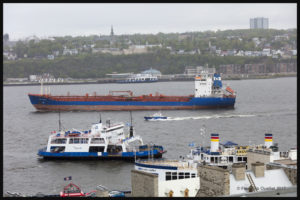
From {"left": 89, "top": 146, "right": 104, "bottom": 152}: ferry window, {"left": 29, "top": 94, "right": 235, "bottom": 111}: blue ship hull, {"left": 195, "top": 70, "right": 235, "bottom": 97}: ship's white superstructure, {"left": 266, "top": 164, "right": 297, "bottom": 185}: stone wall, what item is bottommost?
{"left": 89, "top": 146, "right": 104, "bottom": 152}: ferry window

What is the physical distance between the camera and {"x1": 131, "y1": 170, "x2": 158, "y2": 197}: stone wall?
56.9 ft

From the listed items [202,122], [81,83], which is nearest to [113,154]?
[202,122]

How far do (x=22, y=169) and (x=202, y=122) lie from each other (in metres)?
26.3

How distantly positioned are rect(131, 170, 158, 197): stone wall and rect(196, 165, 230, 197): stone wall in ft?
4.53

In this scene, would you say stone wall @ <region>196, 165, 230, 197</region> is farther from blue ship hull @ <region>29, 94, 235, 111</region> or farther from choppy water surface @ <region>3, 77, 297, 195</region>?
blue ship hull @ <region>29, 94, 235, 111</region>

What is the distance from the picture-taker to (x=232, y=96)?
76.6 meters

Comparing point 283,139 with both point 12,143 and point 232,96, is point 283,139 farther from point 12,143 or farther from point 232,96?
point 232,96

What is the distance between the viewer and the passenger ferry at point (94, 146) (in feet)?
123

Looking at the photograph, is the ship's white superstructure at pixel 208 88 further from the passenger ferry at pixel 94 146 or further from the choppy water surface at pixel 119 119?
the passenger ferry at pixel 94 146

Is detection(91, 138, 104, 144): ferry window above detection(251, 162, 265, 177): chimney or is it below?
below

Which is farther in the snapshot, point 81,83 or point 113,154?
point 81,83

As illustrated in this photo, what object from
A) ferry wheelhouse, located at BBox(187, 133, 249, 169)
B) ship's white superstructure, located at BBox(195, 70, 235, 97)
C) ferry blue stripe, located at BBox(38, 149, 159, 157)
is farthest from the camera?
ship's white superstructure, located at BBox(195, 70, 235, 97)

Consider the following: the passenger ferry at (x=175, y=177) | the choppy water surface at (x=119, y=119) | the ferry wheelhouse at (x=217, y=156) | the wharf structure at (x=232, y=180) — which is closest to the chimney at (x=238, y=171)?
the wharf structure at (x=232, y=180)

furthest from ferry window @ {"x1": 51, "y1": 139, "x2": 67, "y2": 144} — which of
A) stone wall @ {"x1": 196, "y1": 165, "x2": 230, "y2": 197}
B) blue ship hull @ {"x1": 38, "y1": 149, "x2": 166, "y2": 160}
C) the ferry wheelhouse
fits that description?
stone wall @ {"x1": 196, "y1": 165, "x2": 230, "y2": 197}
